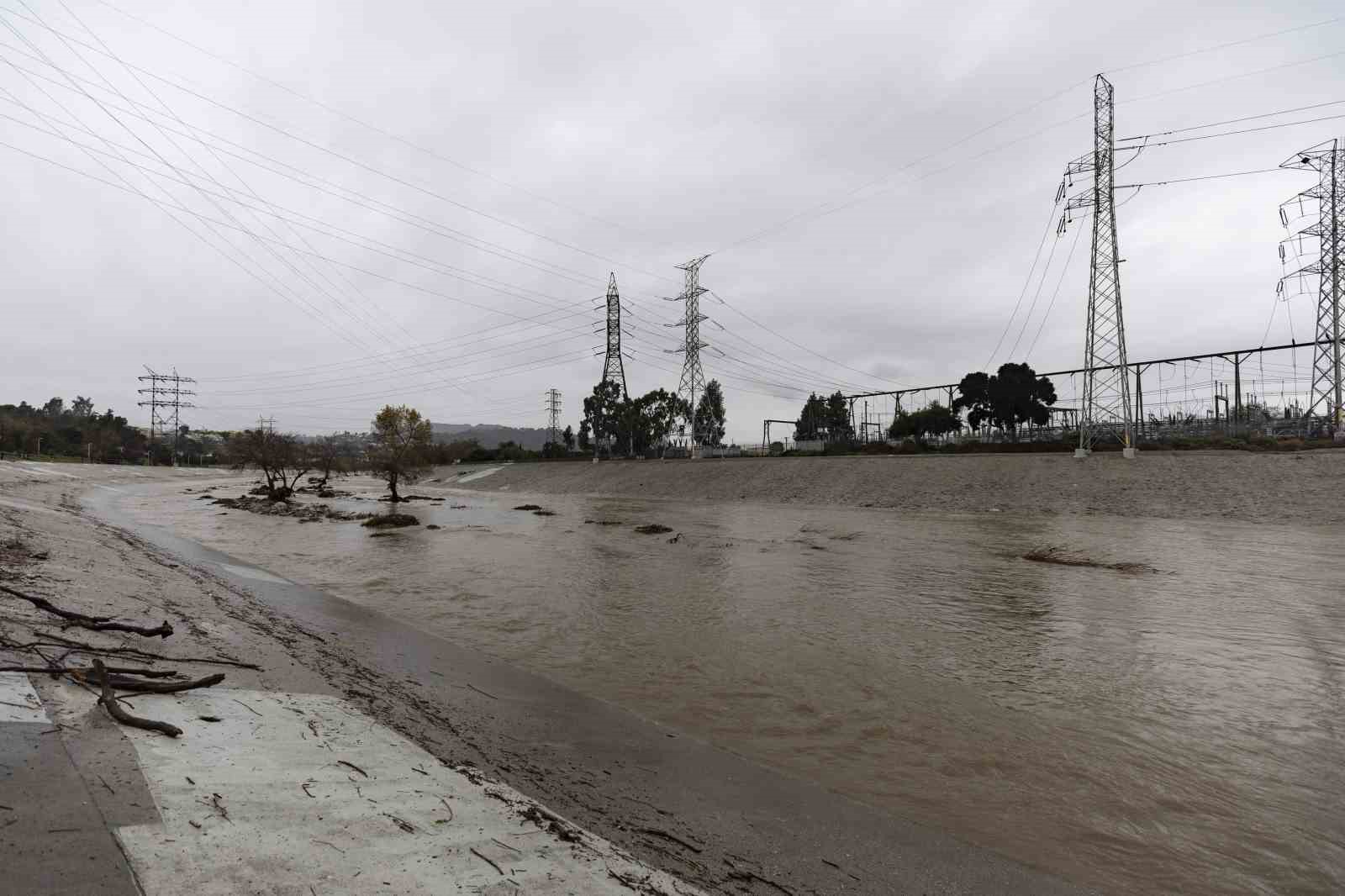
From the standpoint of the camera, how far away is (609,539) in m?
27.8

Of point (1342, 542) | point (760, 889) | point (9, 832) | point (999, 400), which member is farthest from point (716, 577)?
point (999, 400)

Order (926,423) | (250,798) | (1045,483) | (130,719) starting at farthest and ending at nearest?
(926,423)
(1045,483)
(130,719)
(250,798)

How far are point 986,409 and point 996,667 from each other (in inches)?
3084

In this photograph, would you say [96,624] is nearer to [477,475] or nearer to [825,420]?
[477,475]

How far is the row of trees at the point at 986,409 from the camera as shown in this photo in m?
74.1

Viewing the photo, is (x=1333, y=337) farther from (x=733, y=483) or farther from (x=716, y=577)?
(x=716, y=577)

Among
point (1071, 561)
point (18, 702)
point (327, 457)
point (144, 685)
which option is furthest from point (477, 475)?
point (18, 702)

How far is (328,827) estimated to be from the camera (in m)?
3.93

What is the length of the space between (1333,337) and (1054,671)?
51527mm

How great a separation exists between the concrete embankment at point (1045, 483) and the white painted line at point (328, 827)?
1477 inches

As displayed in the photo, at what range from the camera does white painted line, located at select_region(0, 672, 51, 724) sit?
15.0ft

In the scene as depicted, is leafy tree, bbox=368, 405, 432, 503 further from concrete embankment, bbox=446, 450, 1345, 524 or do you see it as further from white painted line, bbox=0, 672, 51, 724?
white painted line, bbox=0, 672, 51, 724

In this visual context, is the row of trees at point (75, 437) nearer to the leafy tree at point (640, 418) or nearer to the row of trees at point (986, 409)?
the leafy tree at point (640, 418)

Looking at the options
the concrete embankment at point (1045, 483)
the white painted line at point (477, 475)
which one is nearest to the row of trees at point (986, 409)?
the concrete embankment at point (1045, 483)
